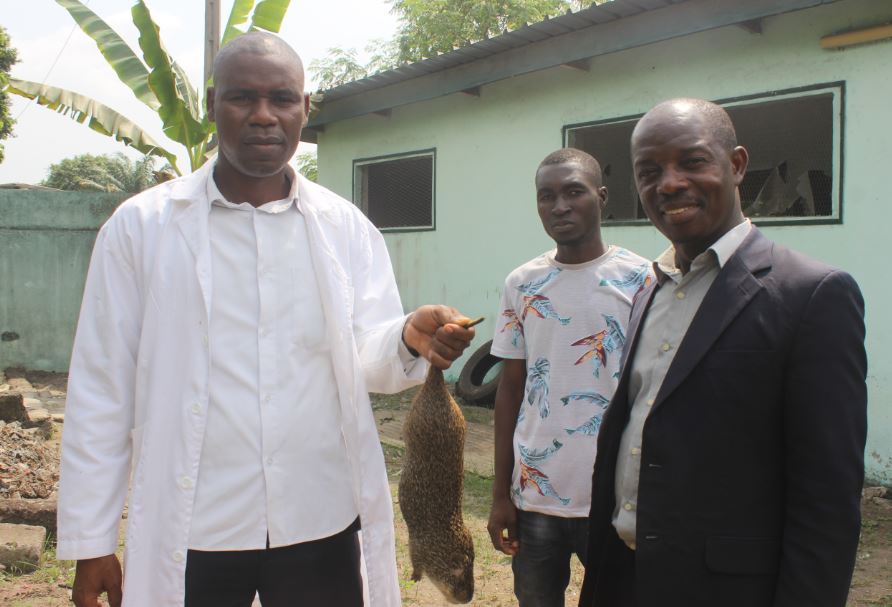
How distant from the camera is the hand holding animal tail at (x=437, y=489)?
2.15 metres

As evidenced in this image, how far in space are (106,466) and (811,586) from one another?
1691mm

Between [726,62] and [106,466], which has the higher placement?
[726,62]

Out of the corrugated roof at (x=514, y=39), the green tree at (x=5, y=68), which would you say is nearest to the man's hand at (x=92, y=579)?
the corrugated roof at (x=514, y=39)

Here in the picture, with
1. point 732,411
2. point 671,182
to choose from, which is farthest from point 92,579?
point 671,182

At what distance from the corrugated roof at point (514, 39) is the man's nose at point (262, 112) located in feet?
18.4

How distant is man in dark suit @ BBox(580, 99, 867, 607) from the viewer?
5.05 ft

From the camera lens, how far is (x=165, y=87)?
8.12 metres

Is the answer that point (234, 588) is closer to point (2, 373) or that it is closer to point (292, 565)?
point (292, 565)

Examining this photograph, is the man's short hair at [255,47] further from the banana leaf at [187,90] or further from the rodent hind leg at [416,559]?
the banana leaf at [187,90]

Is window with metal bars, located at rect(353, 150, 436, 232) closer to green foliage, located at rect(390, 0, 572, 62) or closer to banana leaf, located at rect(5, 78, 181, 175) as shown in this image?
banana leaf, located at rect(5, 78, 181, 175)

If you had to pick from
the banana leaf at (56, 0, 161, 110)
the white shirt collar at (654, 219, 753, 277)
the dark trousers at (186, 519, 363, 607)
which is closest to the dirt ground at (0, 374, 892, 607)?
the dark trousers at (186, 519, 363, 607)

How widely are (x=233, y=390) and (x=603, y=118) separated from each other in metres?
6.64

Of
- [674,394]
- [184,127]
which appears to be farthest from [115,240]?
[184,127]

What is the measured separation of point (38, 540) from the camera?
4531 millimetres
